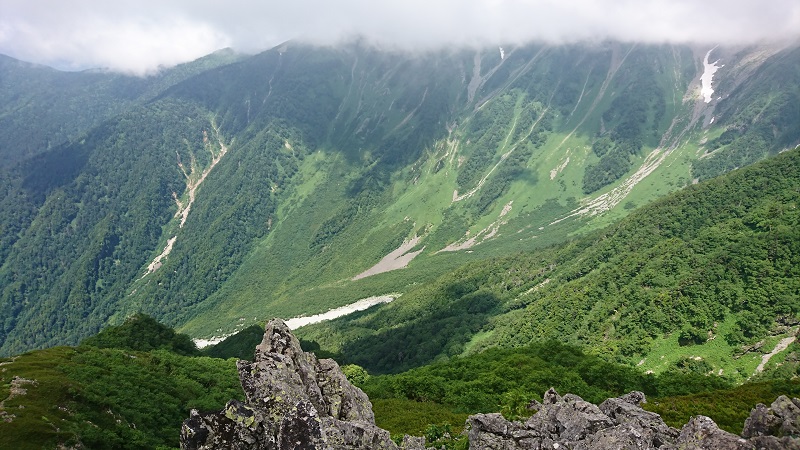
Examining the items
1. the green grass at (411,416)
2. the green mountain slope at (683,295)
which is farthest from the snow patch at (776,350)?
the green grass at (411,416)

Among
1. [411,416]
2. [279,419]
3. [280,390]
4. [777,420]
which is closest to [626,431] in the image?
[777,420]

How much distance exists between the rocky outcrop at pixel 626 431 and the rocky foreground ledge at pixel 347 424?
5 cm

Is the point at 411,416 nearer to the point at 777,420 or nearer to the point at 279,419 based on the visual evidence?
the point at 777,420

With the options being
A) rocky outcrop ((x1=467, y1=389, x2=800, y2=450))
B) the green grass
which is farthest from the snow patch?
rocky outcrop ((x1=467, y1=389, x2=800, y2=450))

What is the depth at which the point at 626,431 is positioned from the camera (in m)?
24.3

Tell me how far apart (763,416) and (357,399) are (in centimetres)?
2324

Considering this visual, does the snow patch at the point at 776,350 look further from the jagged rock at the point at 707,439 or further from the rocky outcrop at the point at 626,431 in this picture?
the jagged rock at the point at 707,439

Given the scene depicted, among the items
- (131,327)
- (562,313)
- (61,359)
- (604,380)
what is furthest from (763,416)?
(562,313)

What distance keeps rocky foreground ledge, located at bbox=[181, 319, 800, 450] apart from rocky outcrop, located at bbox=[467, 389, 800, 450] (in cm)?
5

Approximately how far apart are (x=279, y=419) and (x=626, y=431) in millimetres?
17515

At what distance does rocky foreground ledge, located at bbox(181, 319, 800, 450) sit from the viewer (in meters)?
19.6

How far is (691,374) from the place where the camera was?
8344 centimetres

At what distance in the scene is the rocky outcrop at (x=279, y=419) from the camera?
19469 millimetres

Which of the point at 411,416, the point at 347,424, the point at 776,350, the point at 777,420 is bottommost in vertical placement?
the point at 776,350
